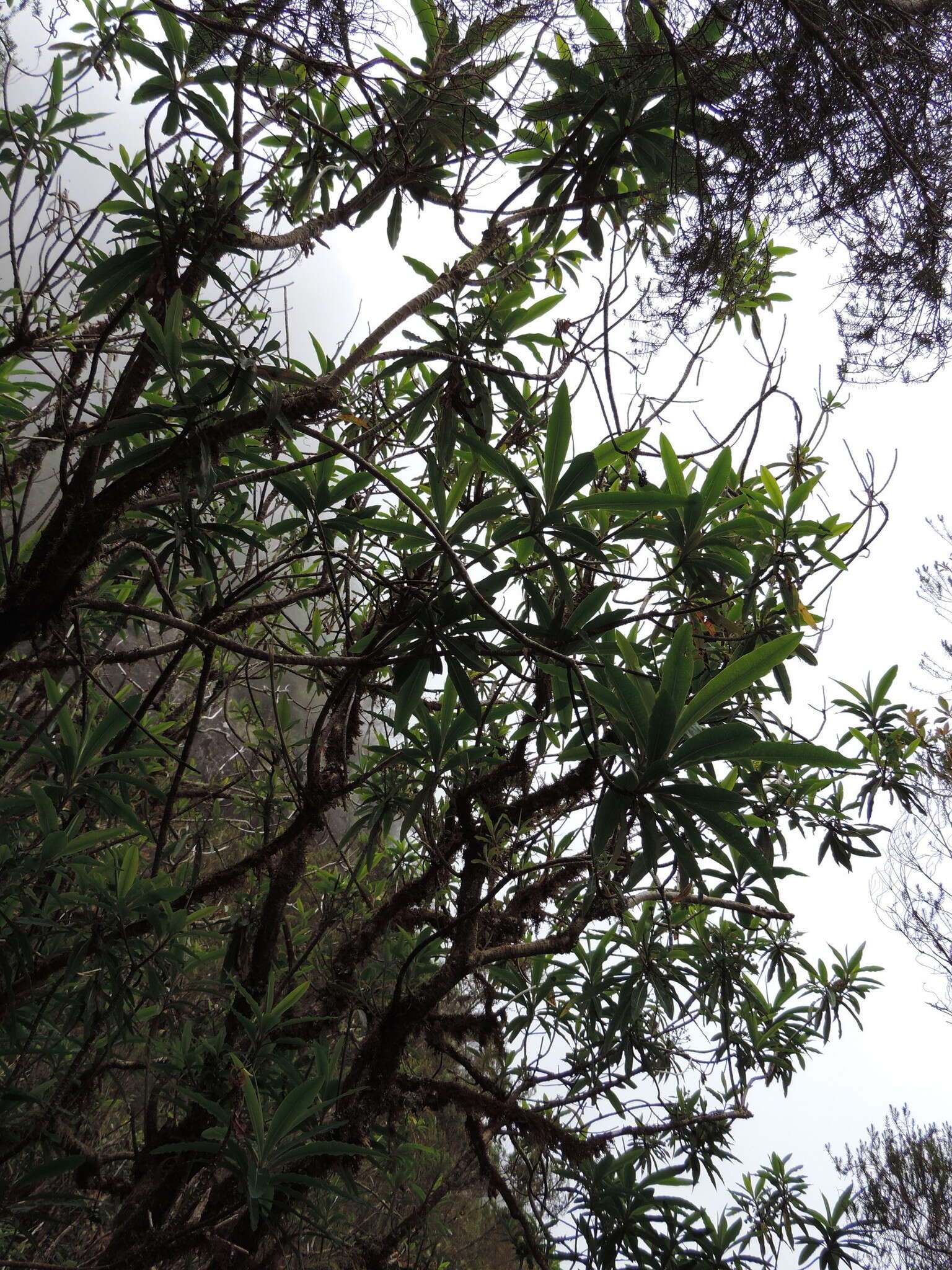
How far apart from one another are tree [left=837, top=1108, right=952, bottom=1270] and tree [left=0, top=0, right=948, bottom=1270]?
429cm

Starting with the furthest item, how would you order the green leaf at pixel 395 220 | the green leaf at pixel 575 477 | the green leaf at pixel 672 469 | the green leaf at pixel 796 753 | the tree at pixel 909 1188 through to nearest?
the tree at pixel 909 1188 → the green leaf at pixel 395 220 → the green leaf at pixel 672 469 → the green leaf at pixel 575 477 → the green leaf at pixel 796 753

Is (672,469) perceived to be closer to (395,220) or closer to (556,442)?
(556,442)

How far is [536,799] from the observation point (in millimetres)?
1508

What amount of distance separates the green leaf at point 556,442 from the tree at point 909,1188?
5726 mm

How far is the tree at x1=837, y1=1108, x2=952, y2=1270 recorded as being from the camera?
16.1 ft

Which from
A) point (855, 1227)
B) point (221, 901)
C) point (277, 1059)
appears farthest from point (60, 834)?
point (855, 1227)

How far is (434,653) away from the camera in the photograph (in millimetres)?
1126

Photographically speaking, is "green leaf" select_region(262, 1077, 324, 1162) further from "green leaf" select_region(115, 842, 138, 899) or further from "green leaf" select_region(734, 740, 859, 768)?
"green leaf" select_region(734, 740, 859, 768)

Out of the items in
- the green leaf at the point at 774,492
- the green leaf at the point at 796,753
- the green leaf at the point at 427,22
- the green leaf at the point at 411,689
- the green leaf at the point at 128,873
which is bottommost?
the green leaf at the point at 128,873

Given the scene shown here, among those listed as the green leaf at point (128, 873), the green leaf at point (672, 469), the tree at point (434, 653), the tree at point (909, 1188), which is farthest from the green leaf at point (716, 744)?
the tree at point (909, 1188)

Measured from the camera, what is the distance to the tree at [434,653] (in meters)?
1.07

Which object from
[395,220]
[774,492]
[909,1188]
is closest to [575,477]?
[774,492]

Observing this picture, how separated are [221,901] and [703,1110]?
1.35 meters

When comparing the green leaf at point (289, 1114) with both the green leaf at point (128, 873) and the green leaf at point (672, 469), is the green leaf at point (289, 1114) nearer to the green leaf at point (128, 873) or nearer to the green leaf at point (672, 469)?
the green leaf at point (128, 873)
